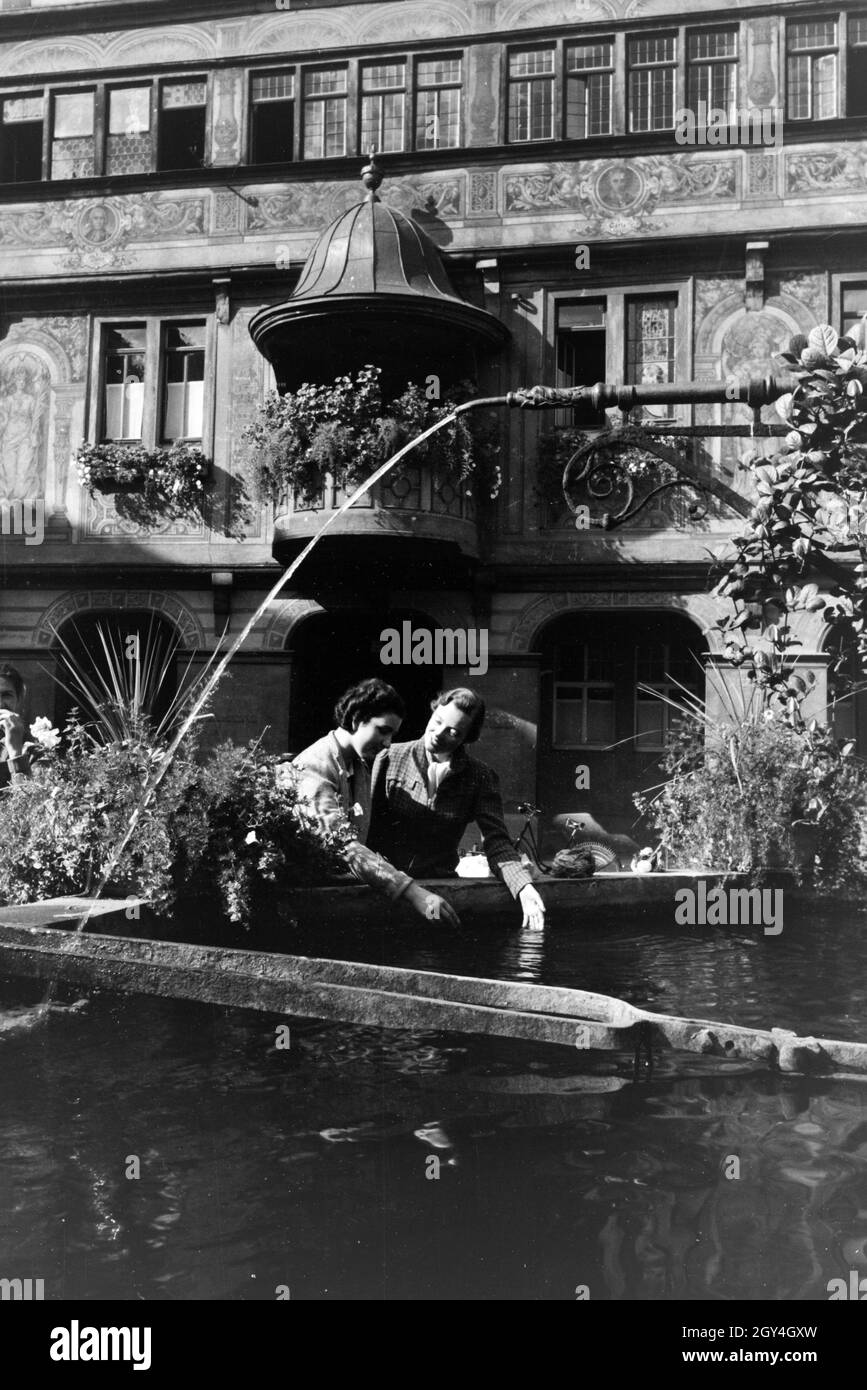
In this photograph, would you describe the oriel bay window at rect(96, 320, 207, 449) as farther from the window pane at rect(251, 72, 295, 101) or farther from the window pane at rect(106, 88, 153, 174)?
the window pane at rect(251, 72, 295, 101)

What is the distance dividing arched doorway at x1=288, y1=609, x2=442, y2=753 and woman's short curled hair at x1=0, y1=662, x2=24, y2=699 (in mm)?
2515

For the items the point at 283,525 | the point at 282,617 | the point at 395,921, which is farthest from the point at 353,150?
the point at 395,921

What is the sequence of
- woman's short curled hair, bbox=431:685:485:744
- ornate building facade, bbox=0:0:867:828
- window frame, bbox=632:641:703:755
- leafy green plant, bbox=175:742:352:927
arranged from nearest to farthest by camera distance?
leafy green plant, bbox=175:742:352:927, woman's short curled hair, bbox=431:685:485:744, ornate building facade, bbox=0:0:867:828, window frame, bbox=632:641:703:755

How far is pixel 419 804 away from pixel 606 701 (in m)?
6.70

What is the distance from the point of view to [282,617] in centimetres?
1191

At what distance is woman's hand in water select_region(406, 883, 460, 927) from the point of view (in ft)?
15.0

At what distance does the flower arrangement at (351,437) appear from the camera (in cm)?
1087

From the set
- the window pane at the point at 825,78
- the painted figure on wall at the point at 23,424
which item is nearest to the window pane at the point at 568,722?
the painted figure on wall at the point at 23,424

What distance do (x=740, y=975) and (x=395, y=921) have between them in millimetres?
1291

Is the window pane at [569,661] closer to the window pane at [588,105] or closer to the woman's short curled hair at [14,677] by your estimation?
the window pane at [588,105]

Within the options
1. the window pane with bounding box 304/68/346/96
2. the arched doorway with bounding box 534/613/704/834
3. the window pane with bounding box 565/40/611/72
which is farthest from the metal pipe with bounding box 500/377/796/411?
the window pane with bounding box 304/68/346/96

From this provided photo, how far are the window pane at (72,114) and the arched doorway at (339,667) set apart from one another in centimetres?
516

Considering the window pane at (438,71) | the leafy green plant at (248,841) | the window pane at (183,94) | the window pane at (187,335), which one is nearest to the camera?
the leafy green plant at (248,841)
